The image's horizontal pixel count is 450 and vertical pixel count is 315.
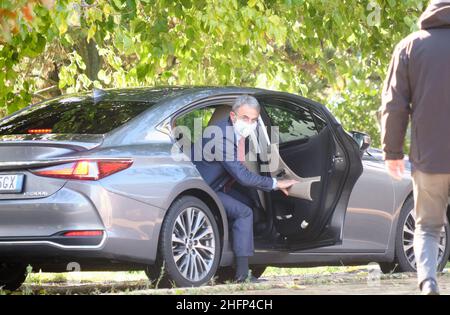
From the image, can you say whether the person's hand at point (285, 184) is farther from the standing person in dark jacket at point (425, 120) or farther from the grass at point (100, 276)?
the grass at point (100, 276)

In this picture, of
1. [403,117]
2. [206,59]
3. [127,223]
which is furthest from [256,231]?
[206,59]

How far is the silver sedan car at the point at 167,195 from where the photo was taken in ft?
26.1

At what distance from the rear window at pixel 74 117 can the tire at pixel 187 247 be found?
2.61 ft

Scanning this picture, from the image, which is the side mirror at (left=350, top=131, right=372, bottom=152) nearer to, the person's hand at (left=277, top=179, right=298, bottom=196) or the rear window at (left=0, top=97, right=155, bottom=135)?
the person's hand at (left=277, top=179, right=298, bottom=196)

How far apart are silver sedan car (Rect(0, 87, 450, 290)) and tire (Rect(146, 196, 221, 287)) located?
11 mm

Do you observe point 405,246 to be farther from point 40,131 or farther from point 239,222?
point 40,131

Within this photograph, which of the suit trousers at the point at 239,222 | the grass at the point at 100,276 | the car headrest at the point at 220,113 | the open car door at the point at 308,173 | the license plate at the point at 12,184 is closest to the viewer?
the license plate at the point at 12,184

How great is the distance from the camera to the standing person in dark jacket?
6973 millimetres

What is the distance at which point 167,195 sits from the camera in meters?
8.28

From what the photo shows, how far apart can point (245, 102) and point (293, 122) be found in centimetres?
92

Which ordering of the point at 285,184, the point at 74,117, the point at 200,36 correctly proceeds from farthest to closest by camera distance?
the point at 200,36 < the point at 285,184 < the point at 74,117

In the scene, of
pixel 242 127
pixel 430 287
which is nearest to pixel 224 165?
pixel 242 127

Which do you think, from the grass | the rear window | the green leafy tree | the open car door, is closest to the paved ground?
the open car door

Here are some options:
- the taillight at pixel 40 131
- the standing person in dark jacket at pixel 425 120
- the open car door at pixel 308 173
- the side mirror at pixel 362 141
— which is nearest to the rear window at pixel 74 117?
the taillight at pixel 40 131
